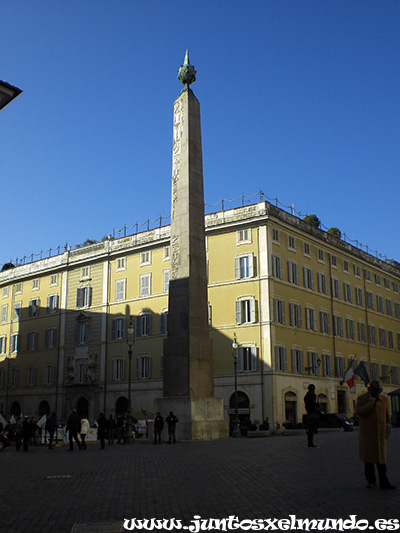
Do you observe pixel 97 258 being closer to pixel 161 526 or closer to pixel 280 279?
pixel 280 279

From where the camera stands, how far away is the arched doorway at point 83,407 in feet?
162

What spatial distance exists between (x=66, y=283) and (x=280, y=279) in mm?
20794

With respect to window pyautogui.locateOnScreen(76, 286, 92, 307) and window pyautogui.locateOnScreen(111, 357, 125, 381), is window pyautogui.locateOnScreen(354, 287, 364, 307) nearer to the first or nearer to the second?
window pyautogui.locateOnScreen(111, 357, 125, 381)

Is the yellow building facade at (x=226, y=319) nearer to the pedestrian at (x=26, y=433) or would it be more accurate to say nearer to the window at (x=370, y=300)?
the window at (x=370, y=300)

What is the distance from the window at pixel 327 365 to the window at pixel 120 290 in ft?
53.1

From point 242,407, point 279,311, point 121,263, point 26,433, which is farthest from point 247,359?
point 26,433

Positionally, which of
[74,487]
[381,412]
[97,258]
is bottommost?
[74,487]

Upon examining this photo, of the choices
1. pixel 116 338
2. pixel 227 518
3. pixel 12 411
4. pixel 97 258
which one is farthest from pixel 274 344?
pixel 227 518

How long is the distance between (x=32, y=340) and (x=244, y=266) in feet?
78.2

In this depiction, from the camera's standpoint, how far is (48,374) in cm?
5362

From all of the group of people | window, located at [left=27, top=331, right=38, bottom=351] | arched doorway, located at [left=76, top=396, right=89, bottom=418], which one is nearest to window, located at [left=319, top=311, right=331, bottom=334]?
arched doorway, located at [left=76, top=396, right=89, bottom=418]

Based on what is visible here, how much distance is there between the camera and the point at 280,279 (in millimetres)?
42750

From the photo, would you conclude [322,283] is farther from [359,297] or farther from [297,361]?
[297,361]

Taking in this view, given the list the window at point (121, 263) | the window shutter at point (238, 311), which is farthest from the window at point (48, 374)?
the window shutter at point (238, 311)
